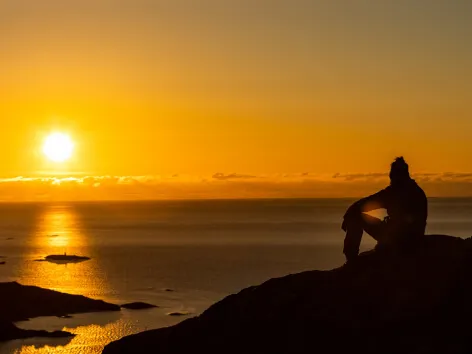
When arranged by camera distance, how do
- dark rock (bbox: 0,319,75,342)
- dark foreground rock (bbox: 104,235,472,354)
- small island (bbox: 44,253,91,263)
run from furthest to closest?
small island (bbox: 44,253,91,263), dark rock (bbox: 0,319,75,342), dark foreground rock (bbox: 104,235,472,354)

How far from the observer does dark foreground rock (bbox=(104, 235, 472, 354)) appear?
16297mm

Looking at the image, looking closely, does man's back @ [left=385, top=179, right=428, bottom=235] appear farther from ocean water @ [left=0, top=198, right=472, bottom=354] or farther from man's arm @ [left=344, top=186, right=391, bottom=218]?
ocean water @ [left=0, top=198, right=472, bottom=354]

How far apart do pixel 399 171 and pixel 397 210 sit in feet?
2.79

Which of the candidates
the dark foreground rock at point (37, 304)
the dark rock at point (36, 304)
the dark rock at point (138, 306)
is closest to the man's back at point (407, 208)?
the dark foreground rock at point (37, 304)

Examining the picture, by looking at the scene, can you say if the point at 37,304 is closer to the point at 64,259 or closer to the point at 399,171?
the point at 399,171

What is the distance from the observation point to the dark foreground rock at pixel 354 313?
16.3m

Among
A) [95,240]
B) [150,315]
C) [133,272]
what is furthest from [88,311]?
[95,240]

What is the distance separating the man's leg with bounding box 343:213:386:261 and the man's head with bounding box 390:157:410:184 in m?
1.05

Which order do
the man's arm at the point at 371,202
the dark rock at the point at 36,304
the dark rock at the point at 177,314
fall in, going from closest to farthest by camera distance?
the man's arm at the point at 371,202
the dark rock at the point at 36,304
the dark rock at the point at 177,314

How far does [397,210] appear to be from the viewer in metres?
17.5

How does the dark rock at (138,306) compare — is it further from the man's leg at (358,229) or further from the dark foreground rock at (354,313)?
the man's leg at (358,229)

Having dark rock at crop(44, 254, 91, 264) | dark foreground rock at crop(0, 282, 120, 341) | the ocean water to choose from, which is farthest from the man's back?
dark rock at crop(44, 254, 91, 264)

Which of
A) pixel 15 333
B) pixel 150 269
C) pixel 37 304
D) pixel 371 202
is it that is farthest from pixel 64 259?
pixel 371 202

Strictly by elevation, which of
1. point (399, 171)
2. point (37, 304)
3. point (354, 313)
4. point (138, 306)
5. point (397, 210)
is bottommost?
point (138, 306)
